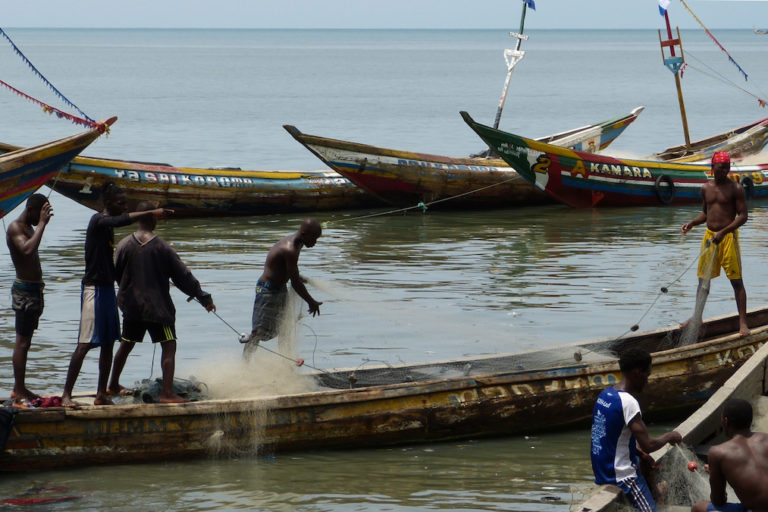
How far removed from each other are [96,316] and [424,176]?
38.3 feet

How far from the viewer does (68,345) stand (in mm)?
10906

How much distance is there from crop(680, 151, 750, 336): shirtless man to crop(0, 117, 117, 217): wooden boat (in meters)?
6.74

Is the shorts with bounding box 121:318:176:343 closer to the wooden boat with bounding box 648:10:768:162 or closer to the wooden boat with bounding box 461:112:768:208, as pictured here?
the wooden boat with bounding box 461:112:768:208

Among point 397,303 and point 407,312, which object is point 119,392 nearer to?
point 407,312

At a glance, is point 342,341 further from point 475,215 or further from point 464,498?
point 475,215

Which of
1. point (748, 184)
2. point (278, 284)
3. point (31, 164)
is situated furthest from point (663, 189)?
point (278, 284)

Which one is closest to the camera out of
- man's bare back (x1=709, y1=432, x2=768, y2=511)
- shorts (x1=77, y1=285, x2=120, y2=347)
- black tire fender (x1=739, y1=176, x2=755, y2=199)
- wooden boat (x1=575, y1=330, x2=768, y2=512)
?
man's bare back (x1=709, y1=432, x2=768, y2=511)

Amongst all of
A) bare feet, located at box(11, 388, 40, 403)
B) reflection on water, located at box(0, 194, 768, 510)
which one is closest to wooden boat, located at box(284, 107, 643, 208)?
reflection on water, located at box(0, 194, 768, 510)

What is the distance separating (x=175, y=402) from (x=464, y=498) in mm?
2004

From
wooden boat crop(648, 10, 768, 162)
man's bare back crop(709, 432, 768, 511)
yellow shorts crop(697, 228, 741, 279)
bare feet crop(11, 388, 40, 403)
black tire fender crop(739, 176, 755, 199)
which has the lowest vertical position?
bare feet crop(11, 388, 40, 403)

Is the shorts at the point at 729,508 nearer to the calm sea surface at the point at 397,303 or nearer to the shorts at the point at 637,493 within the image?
the shorts at the point at 637,493

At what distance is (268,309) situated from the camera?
8258 millimetres

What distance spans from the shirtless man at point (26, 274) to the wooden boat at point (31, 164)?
497 centimetres

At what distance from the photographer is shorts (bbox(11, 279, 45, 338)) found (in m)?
7.65
